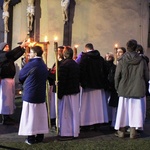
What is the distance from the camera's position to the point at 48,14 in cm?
1523

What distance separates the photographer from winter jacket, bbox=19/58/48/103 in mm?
6633

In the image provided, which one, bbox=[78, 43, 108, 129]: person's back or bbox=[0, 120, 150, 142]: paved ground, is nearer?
bbox=[0, 120, 150, 142]: paved ground

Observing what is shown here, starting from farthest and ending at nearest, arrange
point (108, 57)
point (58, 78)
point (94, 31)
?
point (94, 31), point (108, 57), point (58, 78)

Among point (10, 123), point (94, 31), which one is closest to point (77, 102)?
point (10, 123)

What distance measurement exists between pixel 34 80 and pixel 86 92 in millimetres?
1776

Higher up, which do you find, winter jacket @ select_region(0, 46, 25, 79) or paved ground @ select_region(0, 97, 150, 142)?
winter jacket @ select_region(0, 46, 25, 79)

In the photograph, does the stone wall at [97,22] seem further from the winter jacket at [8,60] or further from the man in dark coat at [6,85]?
the winter jacket at [8,60]

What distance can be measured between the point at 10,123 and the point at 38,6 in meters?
8.22

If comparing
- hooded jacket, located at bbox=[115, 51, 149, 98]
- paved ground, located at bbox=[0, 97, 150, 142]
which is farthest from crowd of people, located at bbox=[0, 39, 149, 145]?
paved ground, located at bbox=[0, 97, 150, 142]

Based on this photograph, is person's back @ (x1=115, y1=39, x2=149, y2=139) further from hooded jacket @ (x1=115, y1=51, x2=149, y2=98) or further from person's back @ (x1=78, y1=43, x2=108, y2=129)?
person's back @ (x1=78, y1=43, x2=108, y2=129)

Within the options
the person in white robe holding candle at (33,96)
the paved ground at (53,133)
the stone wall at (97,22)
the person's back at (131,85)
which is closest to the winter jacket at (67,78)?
the person in white robe holding candle at (33,96)

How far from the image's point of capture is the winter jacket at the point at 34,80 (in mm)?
6633

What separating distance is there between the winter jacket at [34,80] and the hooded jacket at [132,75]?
162 centimetres

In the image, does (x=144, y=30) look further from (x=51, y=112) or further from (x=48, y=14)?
(x=51, y=112)
